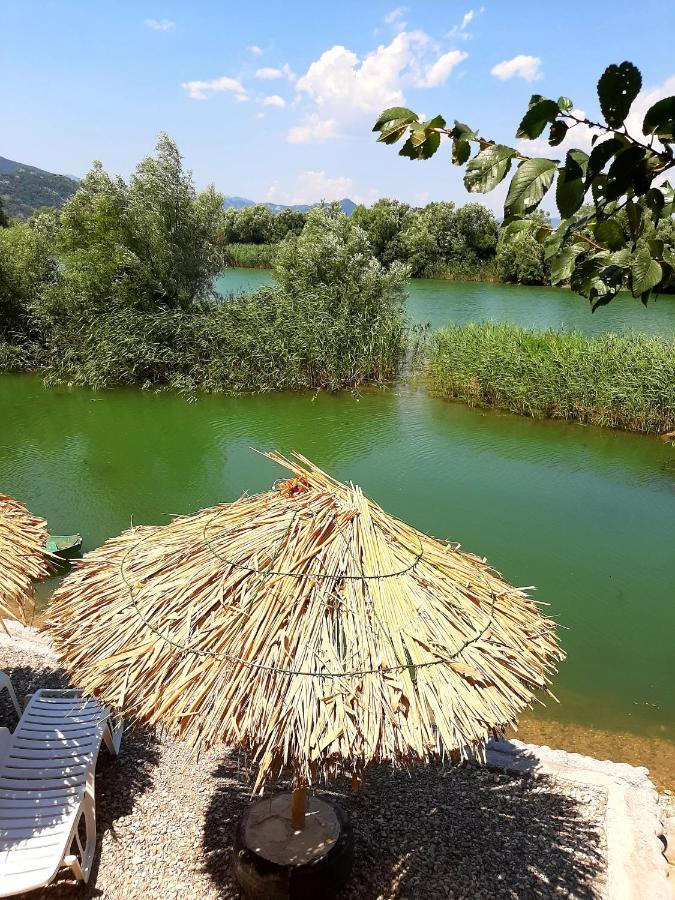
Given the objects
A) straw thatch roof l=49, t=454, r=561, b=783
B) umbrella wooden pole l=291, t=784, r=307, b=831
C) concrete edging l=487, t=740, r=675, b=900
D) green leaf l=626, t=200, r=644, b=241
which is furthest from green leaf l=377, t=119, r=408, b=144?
concrete edging l=487, t=740, r=675, b=900

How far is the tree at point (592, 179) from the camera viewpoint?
133 cm

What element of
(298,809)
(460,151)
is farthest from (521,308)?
(460,151)

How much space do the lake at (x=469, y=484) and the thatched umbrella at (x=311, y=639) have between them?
287 cm

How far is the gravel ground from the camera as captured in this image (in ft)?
10.1

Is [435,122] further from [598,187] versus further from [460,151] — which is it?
[598,187]

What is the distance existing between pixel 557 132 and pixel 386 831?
3373mm

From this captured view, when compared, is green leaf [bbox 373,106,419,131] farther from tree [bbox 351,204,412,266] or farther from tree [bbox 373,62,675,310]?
tree [bbox 351,204,412,266]

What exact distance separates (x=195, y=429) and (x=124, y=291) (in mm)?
4947

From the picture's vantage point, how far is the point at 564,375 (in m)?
12.5

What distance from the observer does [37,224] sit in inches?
652

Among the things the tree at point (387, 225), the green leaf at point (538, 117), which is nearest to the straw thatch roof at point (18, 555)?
the green leaf at point (538, 117)

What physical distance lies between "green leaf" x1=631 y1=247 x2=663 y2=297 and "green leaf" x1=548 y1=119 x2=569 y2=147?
388mm

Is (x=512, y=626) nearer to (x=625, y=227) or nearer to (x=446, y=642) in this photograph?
(x=446, y=642)

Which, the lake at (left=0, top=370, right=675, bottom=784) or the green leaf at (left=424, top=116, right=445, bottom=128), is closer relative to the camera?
the green leaf at (left=424, top=116, right=445, bottom=128)
